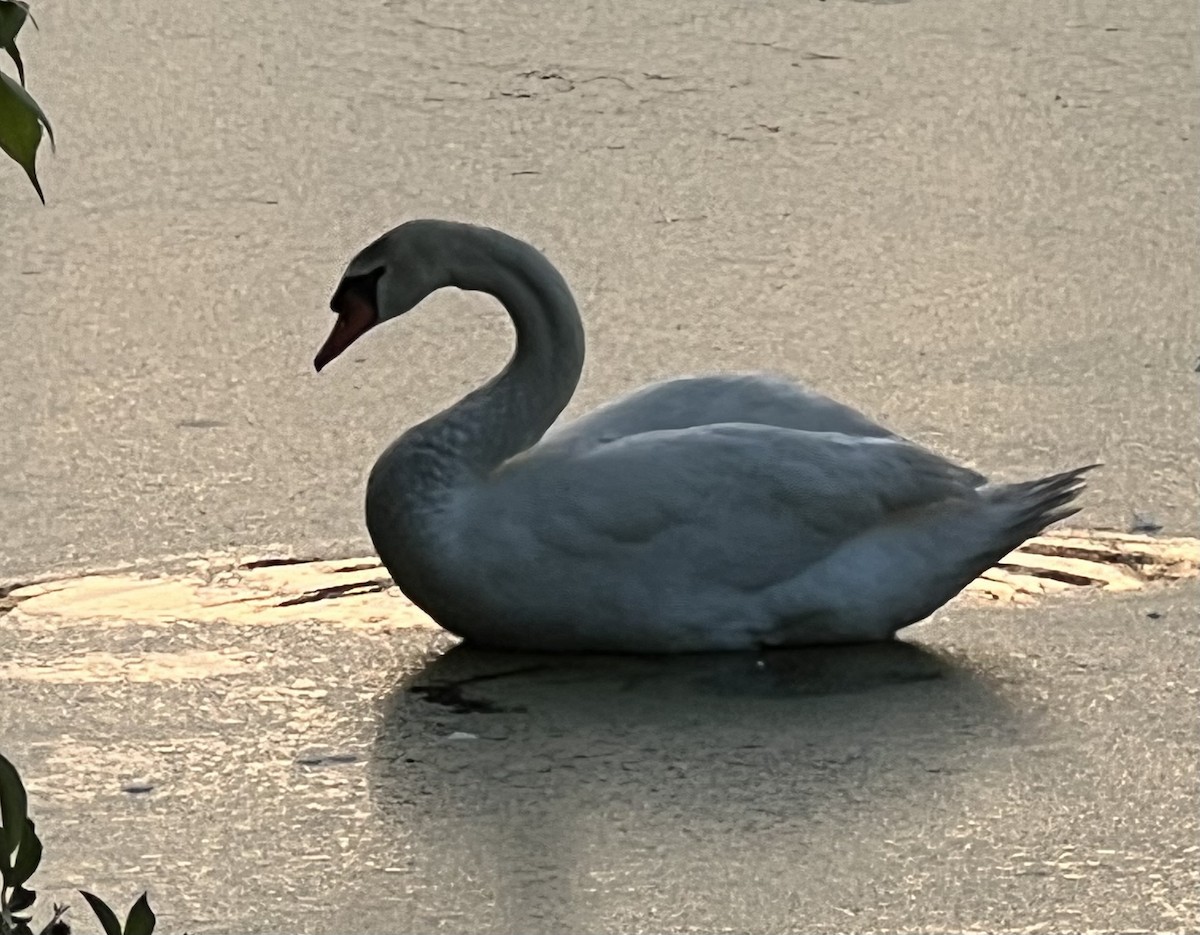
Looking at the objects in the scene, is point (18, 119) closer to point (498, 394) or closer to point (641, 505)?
point (641, 505)

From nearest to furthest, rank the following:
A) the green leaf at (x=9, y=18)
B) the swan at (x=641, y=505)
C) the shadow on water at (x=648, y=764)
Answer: the green leaf at (x=9, y=18) < the shadow on water at (x=648, y=764) < the swan at (x=641, y=505)

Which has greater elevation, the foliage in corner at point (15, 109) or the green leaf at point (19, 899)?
the foliage in corner at point (15, 109)

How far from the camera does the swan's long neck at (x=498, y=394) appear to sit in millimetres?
4863

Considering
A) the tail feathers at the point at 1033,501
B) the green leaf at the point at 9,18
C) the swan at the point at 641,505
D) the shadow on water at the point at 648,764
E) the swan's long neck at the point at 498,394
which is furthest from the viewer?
the tail feathers at the point at 1033,501

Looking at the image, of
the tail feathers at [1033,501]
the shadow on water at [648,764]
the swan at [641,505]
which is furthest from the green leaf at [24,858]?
the tail feathers at [1033,501]

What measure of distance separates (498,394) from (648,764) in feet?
2.94

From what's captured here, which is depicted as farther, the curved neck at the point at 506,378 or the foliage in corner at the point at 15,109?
the curved neck at the point at 506,378

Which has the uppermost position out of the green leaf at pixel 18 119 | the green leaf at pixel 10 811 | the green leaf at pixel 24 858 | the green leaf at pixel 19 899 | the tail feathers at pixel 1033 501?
the green leaf at pixel 18 119

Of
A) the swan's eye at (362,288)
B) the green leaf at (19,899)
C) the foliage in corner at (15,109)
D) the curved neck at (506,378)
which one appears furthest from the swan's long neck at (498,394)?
the foliage in corner at (15,109)

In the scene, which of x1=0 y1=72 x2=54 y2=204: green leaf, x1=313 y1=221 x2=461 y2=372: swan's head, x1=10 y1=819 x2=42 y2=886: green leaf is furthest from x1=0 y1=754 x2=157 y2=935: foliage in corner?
x1=313 y1=221 x2=461 y2=372: swan's head

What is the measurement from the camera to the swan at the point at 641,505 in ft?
15.5

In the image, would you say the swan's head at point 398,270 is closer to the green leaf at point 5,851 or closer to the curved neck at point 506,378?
the curved neck at point 506,378

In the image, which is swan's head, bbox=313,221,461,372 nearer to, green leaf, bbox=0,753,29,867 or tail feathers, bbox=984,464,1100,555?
tail feathers, bbox=984,464,1100,555

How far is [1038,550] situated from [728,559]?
1.01 meters
